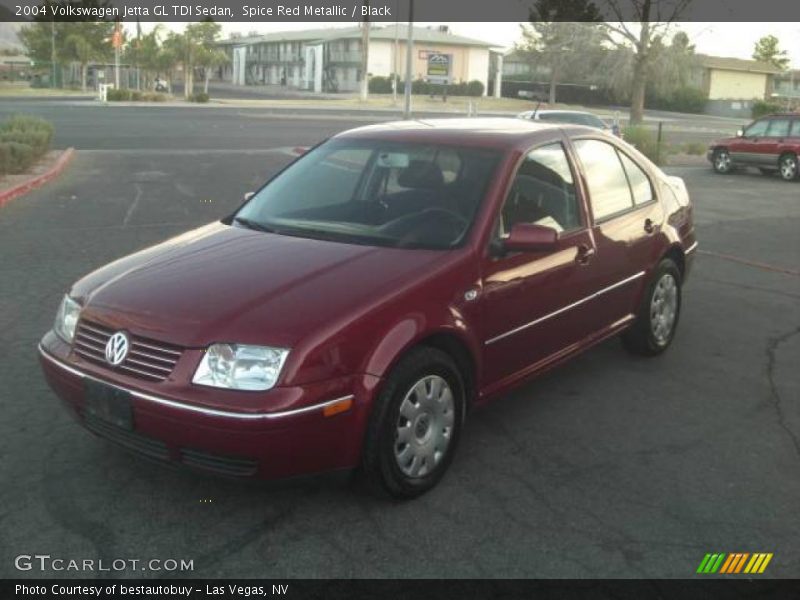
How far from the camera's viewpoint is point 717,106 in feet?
232

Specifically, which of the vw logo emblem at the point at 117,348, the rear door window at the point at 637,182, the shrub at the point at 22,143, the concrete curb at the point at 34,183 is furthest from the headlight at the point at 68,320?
the shrub at the point at 22,143

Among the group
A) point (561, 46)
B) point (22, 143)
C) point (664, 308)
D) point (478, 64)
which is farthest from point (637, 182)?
point (478, 64)

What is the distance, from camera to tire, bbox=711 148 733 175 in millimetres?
21562

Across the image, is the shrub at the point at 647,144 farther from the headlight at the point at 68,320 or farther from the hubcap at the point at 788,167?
the headlight at the point at 68,320

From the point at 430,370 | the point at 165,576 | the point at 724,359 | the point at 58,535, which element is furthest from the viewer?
the point at 724,359

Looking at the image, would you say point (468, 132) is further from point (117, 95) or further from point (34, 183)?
point (117, 95)

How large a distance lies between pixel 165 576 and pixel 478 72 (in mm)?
83092

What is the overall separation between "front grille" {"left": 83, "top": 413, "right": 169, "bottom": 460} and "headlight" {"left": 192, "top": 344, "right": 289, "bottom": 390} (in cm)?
36

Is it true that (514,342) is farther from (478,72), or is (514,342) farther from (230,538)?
(478,72)

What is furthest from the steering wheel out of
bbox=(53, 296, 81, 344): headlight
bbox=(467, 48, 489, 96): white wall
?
bbox=(467, 48, 489, 96): white wall

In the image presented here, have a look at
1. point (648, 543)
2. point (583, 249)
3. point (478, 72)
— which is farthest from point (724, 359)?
point (478, 72)

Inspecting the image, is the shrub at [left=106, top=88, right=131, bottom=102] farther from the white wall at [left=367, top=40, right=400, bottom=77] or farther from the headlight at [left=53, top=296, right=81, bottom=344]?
the headlight at [left=53, top=296, right=81, bottom=344]

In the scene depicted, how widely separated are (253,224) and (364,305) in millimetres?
1369
